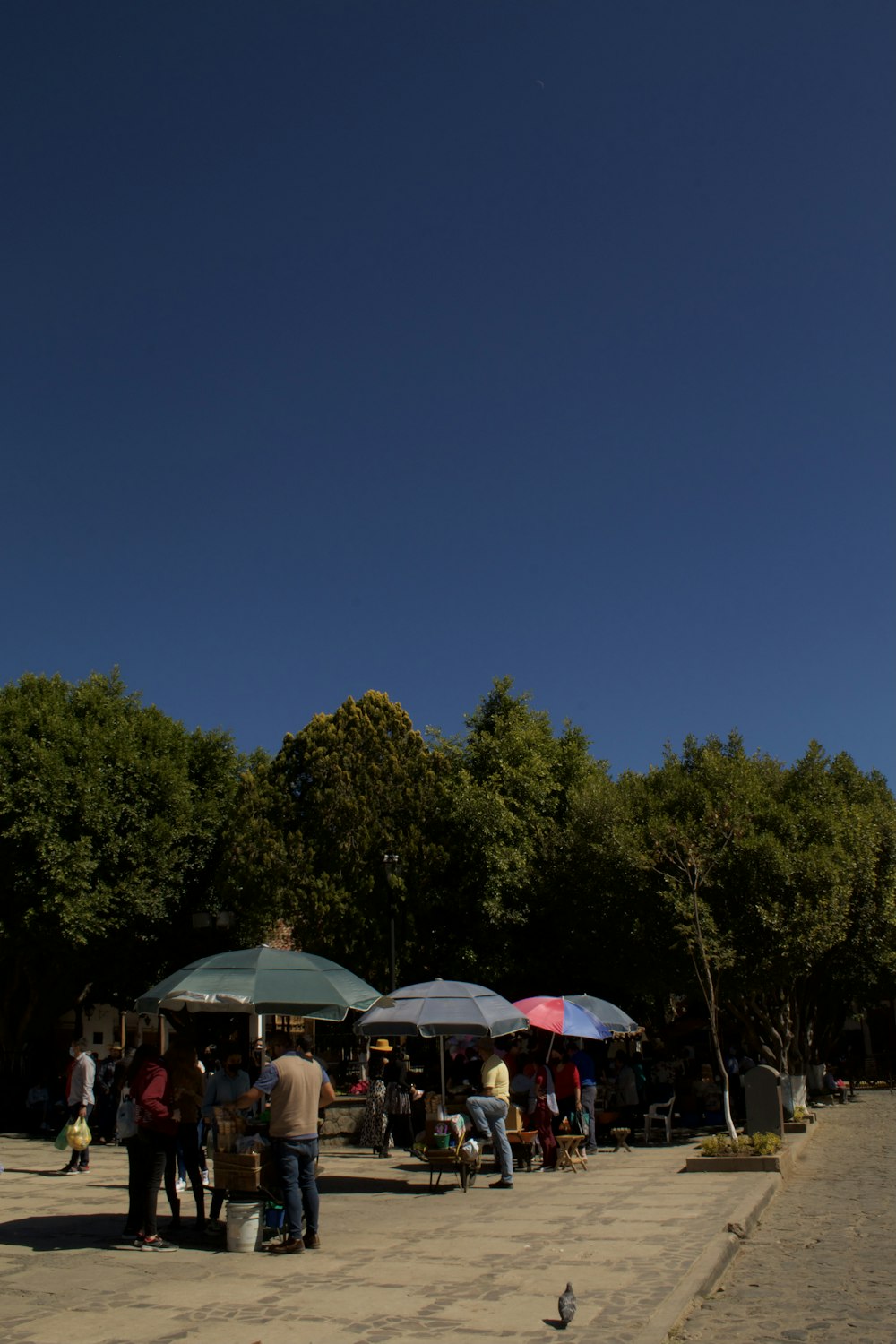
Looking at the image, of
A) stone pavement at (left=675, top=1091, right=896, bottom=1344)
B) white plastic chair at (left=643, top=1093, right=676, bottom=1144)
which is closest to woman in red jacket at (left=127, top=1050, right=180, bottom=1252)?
stone pavement at (left=675, top=1091, right=896, bottom=1344)

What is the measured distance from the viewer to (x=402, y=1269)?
8.09 m

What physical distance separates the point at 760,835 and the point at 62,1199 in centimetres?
1331

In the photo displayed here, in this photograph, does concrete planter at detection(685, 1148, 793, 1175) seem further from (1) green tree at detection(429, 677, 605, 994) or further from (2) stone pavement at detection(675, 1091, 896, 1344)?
(1) green tree at detection(429, 677, 605, 994)

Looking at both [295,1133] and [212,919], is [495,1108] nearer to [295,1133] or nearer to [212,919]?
[295,1133]

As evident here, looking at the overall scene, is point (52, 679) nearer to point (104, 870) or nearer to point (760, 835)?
point (104, 870)

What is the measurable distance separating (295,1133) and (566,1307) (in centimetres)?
311

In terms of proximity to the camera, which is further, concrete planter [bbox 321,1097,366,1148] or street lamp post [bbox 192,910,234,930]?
concrete planter [bbox 321,1097,366,1148]

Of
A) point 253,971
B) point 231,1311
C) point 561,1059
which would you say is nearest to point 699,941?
point 561,1059

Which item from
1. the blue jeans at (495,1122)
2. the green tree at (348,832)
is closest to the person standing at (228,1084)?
the blue jeans at (495,1122)

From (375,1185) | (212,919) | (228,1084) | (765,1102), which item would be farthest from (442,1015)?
(212,919)

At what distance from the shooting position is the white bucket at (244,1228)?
8750 mm

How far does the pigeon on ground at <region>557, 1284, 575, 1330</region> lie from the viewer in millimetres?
6270

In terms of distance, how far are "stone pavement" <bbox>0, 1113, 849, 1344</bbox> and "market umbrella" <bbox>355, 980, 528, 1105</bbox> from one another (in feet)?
5.77

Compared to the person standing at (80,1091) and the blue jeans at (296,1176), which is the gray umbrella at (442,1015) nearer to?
the blue jeans at (296,1176)
